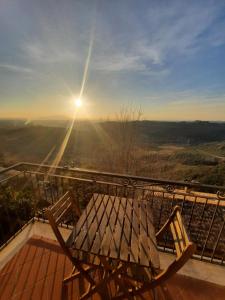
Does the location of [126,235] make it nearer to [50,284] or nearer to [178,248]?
[178,248]

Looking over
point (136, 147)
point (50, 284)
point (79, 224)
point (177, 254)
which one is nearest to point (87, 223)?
point (79, 224)

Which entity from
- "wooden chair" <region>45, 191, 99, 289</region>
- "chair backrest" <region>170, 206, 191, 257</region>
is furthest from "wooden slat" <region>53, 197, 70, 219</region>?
"chair backrest" <region>170, 206, 191, 257</region>

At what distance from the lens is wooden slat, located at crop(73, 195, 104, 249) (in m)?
1.34

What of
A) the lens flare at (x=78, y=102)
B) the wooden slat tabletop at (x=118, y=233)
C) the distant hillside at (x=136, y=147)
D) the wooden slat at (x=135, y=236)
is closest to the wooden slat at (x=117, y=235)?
the wooden slat tabletop at (x=118, y=233)

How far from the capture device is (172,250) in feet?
7.59

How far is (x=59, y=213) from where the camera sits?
62.3 inches

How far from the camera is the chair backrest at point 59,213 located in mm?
1390

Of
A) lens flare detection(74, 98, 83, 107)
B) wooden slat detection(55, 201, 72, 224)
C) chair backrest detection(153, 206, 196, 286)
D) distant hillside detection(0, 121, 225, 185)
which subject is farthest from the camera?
distant hillside detection(0, 121, 225, 185)

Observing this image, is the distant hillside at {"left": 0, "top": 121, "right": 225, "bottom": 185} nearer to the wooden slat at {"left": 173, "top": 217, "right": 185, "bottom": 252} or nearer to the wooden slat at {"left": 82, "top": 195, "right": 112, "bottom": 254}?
the wooden slat at {"left": 82, "top": 195, "right": 112, "bottom": 254}

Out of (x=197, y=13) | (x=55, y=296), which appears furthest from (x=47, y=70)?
(x=55, y=296)

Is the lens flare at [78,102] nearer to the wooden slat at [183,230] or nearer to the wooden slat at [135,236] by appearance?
the wooden slat at [135,236]

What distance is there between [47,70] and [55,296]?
19.9ft

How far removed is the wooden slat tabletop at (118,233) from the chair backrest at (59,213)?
0.29ft

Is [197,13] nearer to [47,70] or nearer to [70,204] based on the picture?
[70,204]
